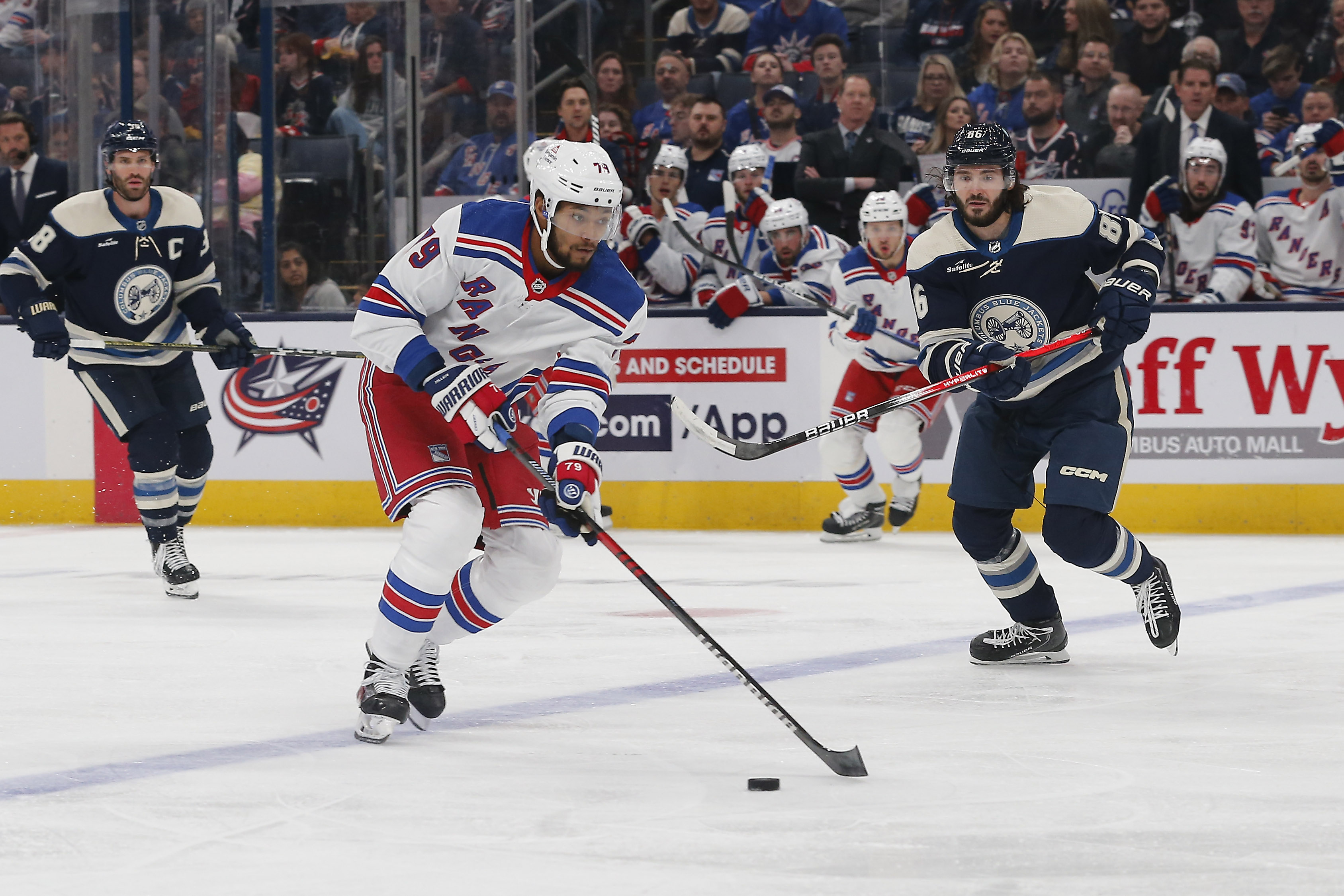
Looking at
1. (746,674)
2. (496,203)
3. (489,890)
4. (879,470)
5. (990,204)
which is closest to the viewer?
(489,890)

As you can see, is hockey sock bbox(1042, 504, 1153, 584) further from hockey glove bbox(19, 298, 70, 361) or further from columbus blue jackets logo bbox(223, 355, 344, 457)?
columbus blue jackets logo bbox(223, 355, 344, 457)

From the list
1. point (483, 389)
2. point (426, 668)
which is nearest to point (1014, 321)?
point (483, 389)

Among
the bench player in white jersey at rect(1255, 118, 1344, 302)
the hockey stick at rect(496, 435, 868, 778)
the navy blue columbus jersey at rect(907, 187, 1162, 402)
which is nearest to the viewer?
the hockey stick at rect(496, 435, 868, 778)

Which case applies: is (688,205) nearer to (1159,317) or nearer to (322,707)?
(1159,317)

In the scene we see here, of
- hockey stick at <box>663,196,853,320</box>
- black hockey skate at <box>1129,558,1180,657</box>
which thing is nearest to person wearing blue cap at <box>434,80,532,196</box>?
hockey stick at <box>663,196,853,320</box>

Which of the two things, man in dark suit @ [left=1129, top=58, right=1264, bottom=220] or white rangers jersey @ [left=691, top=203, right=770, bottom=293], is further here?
white rangers jersey @ [left=691, top=203, right=770, bottom=293]

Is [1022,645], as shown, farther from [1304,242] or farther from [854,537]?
[1304,242]

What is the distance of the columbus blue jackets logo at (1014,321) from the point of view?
158 inches

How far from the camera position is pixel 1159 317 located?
7402mm

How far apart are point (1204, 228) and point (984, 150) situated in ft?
13.6

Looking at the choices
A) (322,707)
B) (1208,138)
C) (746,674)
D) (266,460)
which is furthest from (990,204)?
(266,460)

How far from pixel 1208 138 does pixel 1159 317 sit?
0.92 meters

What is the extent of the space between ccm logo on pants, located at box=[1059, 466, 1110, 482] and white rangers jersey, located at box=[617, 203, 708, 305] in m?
4.45

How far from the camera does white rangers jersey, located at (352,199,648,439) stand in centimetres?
320
